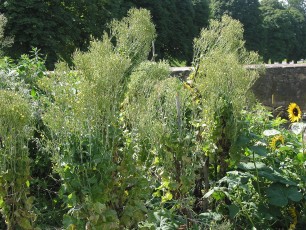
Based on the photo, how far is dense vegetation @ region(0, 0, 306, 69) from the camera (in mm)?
18406

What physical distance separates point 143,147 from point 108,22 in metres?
18.1

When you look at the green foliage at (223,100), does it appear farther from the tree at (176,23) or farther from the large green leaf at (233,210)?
the tree at (176,23)

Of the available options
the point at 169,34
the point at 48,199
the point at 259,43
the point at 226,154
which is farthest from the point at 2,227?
the point at 259,43

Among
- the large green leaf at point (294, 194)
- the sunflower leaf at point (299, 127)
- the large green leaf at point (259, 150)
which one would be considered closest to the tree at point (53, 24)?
the sunflower leaf at point (299, 127)

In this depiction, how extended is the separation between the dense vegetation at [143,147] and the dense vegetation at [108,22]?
3741mm

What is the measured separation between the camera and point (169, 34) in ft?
88.2

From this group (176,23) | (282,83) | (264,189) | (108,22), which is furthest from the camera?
(176,23)

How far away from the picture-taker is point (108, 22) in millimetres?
20469

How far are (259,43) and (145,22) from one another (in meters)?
35.5

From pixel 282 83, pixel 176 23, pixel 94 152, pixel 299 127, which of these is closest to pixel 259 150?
pixel 299 127

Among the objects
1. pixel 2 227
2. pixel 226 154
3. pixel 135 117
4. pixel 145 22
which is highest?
pixel 145 22

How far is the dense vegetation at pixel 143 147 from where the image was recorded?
2.31 metres

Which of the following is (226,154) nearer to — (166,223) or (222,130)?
(222,130)

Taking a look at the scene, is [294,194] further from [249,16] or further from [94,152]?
[249,16]
